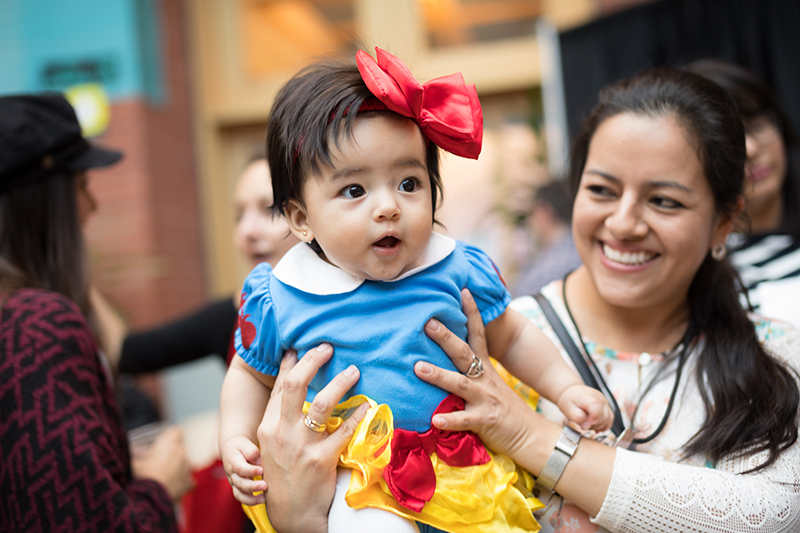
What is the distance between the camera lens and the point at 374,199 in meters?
1.09

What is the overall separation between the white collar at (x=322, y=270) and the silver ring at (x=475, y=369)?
8.7 inches

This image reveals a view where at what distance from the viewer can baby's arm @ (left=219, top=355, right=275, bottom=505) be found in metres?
1.12

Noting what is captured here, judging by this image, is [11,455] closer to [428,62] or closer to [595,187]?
[595,187]

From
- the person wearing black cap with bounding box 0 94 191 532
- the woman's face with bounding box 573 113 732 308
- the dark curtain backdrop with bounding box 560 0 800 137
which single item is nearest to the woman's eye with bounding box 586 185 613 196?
the woman's face with bounding box 573 113 732 308

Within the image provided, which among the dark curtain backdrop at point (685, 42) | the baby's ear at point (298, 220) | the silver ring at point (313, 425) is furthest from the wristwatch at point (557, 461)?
the dark curtain backdrop at point (685, 42)

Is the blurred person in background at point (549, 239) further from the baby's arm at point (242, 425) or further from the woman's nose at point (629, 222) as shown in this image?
the baby's arm at point (242, 425)

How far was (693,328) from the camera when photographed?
1.47 m

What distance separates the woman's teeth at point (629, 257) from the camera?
1.40 meters

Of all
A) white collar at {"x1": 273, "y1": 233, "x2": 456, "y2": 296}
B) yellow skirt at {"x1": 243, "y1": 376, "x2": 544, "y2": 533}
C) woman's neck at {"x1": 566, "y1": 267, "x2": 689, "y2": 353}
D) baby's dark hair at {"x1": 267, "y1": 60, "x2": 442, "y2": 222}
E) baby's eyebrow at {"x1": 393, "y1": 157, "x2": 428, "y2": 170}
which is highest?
baby's dark hair at {"x1": 267, "y1": 60, "x2": 442, "y2": 222}

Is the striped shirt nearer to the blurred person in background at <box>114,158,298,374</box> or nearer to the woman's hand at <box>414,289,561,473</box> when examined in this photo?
the woman's hand at <box>414,289,561,473</box>

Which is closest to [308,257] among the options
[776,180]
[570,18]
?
[776,180]

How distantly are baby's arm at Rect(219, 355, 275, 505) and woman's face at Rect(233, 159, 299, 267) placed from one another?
84 centimetres

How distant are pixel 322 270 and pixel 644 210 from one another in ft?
2.56

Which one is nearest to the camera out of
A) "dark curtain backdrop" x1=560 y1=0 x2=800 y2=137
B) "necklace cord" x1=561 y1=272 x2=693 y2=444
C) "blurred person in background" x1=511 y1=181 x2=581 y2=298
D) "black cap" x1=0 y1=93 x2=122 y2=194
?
"necklace cord" x1=561 y1=272 x2=693 y2=444
